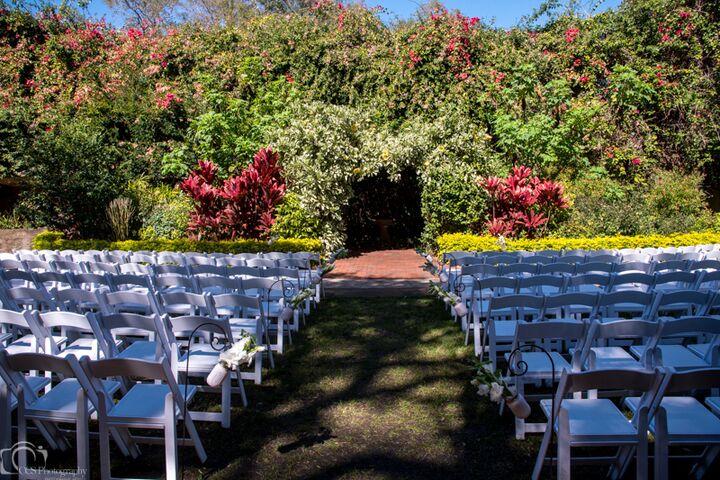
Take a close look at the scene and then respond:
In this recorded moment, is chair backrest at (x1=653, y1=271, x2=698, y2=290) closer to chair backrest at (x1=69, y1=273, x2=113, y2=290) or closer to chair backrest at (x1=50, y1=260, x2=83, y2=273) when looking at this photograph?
chair backrest at (x1=69, y1=273, x2=113, y2=290)

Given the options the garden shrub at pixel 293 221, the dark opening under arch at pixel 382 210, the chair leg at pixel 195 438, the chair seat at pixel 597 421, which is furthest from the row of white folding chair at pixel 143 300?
the dark opening under arch at pixel 382 210

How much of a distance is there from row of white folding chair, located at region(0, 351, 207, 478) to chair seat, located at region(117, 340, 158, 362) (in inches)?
31.5

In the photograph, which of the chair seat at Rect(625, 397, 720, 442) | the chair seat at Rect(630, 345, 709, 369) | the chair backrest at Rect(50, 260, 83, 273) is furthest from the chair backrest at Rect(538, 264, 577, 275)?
the chair backrest at Rect(50, 260, 83, 273)

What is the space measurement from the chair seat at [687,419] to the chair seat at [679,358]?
0.60 meters

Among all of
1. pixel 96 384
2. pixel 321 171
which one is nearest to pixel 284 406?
pixel 96 384

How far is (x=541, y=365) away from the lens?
14.1 ft

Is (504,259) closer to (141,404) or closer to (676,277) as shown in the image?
(676,277)

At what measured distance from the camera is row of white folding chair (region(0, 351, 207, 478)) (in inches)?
127

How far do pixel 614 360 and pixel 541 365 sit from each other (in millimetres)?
612

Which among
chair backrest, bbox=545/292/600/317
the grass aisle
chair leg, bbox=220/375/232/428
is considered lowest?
the grass aisle

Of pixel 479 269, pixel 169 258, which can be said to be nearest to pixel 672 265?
pixel 479 269

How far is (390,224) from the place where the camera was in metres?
16.1

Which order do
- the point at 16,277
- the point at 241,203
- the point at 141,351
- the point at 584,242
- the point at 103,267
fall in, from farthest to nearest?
the point at 241,203, the point at 584,242, the point at 103,267, the point at 16,277, the point at 141,351

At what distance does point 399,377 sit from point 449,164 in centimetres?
888
